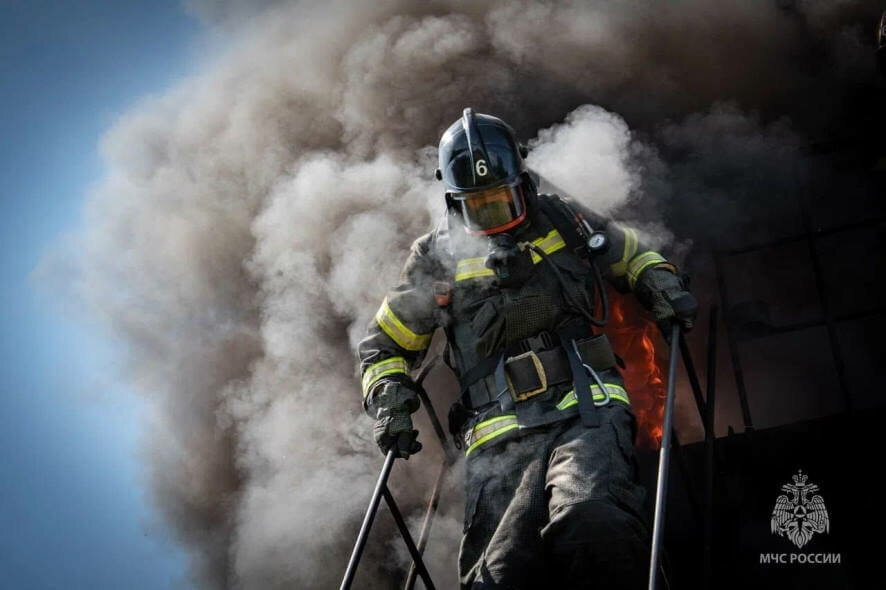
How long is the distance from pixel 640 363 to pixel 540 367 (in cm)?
165

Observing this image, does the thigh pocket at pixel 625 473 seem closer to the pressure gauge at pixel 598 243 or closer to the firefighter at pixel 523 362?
the firefighter at pixel 523 362

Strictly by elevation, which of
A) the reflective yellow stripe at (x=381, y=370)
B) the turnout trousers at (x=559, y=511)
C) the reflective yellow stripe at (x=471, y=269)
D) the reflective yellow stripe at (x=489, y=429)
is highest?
the reflective yellow stripe at (x=471, y=269)

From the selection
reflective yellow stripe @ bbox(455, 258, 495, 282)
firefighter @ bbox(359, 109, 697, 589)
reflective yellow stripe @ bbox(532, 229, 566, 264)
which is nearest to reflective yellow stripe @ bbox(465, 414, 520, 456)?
firefighter @ bbox(359, 109, 697, 589)

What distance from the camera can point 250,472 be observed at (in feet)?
21.8

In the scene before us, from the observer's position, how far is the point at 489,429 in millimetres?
3996

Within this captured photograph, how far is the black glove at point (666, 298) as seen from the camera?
405 centimetres

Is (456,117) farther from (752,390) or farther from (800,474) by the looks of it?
(800,474)

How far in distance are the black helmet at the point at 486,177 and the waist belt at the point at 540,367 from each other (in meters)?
0.72

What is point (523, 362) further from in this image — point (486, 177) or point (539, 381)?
point (486, 177)

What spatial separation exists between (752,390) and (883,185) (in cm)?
176

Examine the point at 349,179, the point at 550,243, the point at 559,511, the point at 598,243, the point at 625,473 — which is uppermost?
the point at 349,179

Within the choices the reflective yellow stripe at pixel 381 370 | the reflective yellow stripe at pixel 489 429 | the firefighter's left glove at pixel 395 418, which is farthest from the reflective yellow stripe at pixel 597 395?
the reflective yellow stripe at pixel 381 370

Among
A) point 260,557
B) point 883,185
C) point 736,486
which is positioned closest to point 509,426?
point 736,486

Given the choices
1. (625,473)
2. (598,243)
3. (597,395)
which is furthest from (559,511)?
(598,243)
